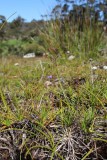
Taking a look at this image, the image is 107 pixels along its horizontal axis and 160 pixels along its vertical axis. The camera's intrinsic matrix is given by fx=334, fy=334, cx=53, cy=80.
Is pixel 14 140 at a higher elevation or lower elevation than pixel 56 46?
higher

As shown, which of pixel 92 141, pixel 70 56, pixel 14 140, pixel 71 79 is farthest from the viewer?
pixel 70 56

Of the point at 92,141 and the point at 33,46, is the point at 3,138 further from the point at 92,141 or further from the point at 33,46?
the point at 33,46

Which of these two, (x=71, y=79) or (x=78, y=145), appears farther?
(x=71, y=79)

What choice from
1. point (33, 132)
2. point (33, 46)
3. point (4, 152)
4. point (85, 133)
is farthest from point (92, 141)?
point (33, 46)

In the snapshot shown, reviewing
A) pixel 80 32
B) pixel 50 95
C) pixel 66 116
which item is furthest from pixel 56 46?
pixel 66 116

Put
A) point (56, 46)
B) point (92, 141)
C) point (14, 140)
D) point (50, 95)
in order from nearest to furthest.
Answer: point (92, 141) → point (14, 140) → point (50, 95) → point (56, 46)

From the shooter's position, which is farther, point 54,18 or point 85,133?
point 54,18

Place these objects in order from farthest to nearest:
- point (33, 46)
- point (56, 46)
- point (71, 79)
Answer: point (33, 46) < point (56, 46) < point (71, 79)

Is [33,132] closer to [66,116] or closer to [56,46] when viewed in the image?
[66,116]

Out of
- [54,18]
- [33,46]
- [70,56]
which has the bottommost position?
[33,46]
